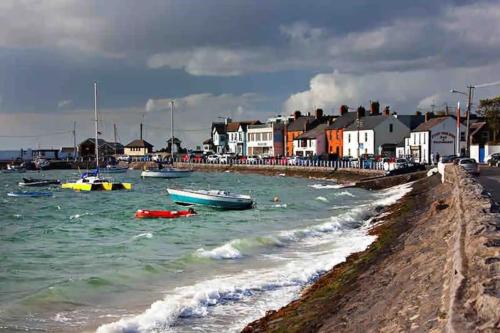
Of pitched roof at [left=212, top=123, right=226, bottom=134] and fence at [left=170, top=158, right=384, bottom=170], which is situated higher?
pitched roof at [left=212, top=123, right=226, bottom=134]

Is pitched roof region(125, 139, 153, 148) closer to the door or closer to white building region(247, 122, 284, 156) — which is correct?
white building region(247, 122, 284, 156)

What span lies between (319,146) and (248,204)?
67616 mm

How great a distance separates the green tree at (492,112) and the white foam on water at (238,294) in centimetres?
6064

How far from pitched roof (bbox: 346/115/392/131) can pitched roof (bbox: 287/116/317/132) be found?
1715cm

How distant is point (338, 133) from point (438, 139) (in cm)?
2575

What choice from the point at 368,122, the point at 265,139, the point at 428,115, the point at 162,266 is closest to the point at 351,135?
the point at 368,122

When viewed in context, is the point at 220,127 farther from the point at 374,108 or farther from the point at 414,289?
the point at 414,289

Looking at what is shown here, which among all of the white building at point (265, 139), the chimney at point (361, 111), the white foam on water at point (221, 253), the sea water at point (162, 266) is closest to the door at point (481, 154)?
the chimney at point (361, 111)

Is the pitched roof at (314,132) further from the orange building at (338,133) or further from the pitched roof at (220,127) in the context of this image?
the pitched roof at (220,127)

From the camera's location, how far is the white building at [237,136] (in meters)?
138

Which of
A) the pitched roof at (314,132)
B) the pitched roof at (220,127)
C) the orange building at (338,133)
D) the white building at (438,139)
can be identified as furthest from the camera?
the pitched roof at (220,127)

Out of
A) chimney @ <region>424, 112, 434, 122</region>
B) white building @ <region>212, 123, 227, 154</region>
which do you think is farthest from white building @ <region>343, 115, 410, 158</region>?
white building @ <region>212, 123, 227, 154</region>

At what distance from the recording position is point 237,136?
14025cm

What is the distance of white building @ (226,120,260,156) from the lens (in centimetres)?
13788
